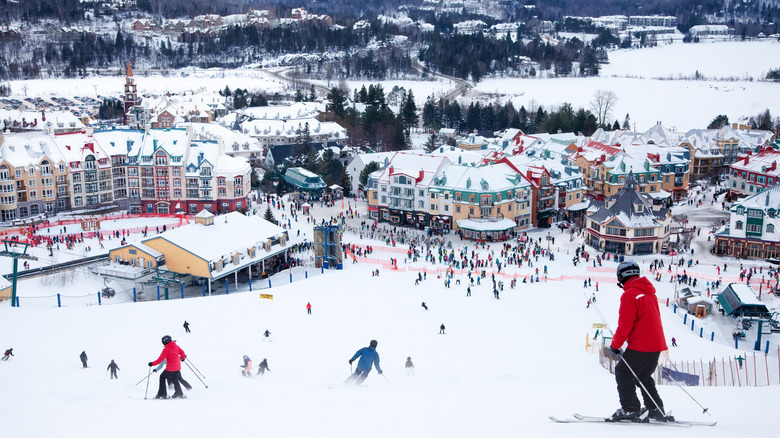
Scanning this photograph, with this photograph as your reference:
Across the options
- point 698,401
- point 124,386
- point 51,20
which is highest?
point 51,20

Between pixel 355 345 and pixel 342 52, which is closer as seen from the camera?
pixel 355 345

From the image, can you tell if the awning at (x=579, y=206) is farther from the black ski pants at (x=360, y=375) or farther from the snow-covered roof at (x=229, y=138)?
the black ski pants at (x=360, y=375)

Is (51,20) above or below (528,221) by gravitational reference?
above

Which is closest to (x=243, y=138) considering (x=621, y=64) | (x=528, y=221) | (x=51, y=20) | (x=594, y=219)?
(x=528, y=221)

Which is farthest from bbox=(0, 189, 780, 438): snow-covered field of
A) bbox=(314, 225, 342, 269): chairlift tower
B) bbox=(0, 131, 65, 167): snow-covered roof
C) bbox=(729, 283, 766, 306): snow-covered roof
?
bbox=(0, 131, 65, 167): snow-covered roof

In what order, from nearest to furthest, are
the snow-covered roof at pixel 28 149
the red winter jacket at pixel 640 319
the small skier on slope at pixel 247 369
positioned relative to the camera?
the red winter jacket at pixel 640 319 → the small skier on slope at pixel 247 369 → the snow-covered roof at pixel 28 149

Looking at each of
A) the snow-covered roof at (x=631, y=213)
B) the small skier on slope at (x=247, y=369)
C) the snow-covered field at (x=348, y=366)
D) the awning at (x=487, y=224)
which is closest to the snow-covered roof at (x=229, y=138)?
the awning at (x=487, y=224)

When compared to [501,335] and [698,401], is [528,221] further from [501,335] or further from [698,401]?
[698,401]
